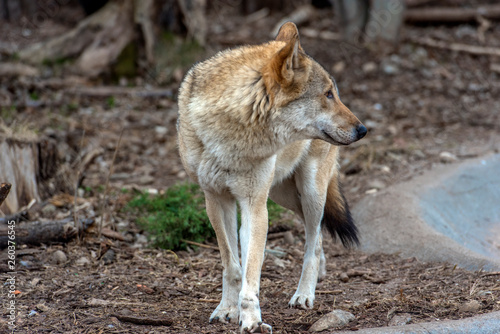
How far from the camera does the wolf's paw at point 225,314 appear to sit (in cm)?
390

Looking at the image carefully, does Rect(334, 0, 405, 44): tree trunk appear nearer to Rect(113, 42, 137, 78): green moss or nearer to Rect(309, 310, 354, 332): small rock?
Rect(113, 42, 137, 78): green moss

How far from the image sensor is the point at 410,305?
12.8 feet

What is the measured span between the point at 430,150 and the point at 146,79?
5.38m

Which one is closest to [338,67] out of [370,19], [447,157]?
[370,19]

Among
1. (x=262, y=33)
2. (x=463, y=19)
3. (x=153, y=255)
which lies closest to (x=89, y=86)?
(x=262, y=33)

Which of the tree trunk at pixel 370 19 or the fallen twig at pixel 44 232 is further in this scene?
the tree trunk at pixel 370 19

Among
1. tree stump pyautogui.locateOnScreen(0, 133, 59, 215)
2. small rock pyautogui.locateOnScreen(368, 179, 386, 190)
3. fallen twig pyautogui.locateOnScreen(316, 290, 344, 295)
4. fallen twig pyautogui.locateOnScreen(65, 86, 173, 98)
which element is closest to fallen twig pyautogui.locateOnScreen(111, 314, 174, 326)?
fallen twig pyautogui.locateOnScreen(316, 290, 344, 295)

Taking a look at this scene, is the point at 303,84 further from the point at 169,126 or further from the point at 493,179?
the point at 169,126

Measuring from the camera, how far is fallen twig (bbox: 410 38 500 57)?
11.8 meters

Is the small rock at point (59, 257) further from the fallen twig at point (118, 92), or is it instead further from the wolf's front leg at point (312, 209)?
the fallen twig at point (118, 92)

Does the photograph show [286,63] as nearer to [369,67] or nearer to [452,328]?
[452,328]

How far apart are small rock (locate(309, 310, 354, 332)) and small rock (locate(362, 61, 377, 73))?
810 cm

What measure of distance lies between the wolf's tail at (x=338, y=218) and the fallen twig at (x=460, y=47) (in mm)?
7938

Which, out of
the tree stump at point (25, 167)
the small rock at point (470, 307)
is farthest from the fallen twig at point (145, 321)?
the tree stump at point (25, 167)
